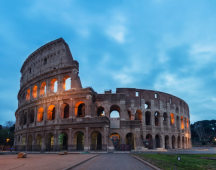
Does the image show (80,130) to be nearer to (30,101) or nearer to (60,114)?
(60,114)

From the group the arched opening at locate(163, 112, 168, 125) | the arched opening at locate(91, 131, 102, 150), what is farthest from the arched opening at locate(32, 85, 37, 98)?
the arched opening at locate(163, 112, 168, 125)

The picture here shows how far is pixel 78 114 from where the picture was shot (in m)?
41.3

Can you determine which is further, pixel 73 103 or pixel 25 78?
pixel 25 78

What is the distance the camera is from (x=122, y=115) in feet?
125

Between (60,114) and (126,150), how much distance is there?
1373 cm

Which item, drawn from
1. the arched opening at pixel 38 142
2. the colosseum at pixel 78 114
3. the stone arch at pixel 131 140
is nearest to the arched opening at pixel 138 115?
the colosseum at pixel 78 114

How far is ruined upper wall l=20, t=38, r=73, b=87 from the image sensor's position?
134 ft

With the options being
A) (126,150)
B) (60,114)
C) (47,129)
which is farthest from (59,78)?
(126,150)

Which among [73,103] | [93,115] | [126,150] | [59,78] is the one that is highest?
[59,78]

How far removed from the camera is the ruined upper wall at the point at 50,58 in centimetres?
4072

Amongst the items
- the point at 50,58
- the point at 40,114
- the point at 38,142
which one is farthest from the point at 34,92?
the point at 38,142

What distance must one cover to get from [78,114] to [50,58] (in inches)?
530

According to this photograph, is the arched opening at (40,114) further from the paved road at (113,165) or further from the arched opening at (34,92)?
the paved road at (113,165)

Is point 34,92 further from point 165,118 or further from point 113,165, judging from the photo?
point 113,165
